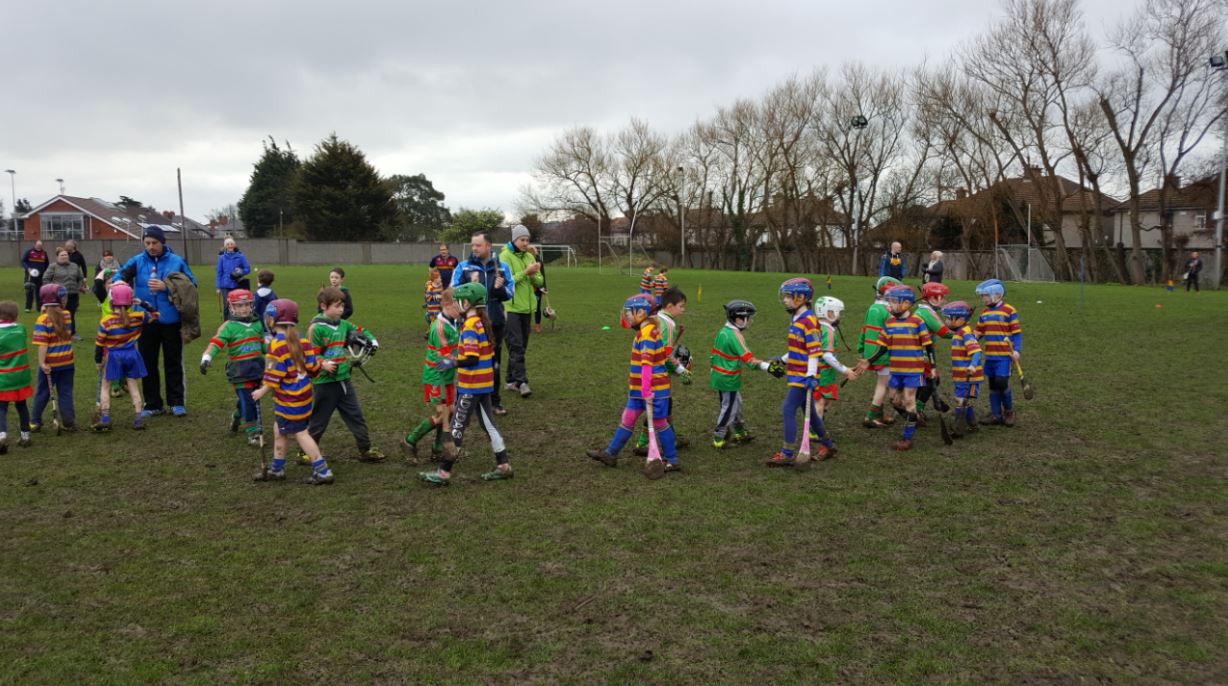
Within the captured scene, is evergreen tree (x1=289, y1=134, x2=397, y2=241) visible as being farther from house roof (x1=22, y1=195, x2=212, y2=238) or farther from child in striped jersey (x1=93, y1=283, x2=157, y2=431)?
child in striped jersey (x1=93, y1=283, x2=157, y2=431)

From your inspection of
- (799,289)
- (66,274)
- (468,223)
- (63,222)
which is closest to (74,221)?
(63,222)

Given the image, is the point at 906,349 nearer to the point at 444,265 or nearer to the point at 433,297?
the point at 433,297

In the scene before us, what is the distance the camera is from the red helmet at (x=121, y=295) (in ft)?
29.1

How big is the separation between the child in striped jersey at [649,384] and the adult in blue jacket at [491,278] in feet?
6.97

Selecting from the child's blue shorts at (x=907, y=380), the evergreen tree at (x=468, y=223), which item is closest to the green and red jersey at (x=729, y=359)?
the child's blue shorts at (x=907, y=380)

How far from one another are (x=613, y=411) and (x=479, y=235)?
2917 millimetres

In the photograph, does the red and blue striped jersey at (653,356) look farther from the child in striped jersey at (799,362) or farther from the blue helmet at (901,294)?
the blue helmet at (901,294)

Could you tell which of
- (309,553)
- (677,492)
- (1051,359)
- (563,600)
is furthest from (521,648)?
(1051,359)

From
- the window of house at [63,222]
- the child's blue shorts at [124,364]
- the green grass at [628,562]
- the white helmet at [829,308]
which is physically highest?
the window of house at [63,222]

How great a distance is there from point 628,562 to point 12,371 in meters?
7.14

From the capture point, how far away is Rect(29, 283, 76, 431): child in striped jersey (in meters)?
8.61

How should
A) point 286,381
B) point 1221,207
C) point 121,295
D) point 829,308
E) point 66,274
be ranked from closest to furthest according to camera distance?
point 286,381, point 829,308, point 121,295, point 66,274, point 1221,207

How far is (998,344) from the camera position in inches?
359

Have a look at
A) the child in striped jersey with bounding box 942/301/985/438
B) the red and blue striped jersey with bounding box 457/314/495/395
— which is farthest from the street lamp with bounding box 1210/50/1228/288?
the red and blue striped jersey with bounding box 457/314/495/395
